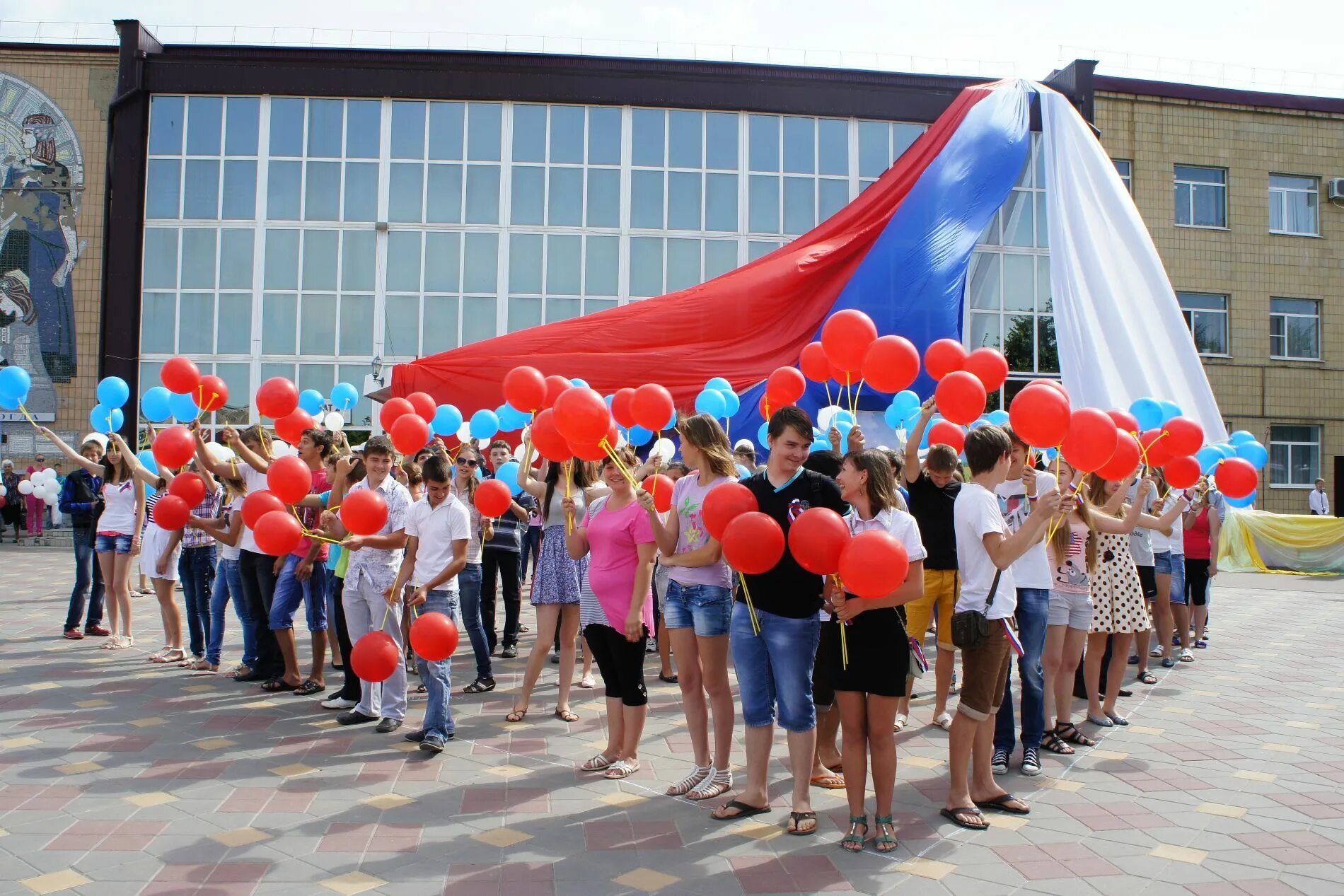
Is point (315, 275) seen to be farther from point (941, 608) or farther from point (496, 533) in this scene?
point (941, 608)

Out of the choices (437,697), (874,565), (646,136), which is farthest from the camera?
(646,136)

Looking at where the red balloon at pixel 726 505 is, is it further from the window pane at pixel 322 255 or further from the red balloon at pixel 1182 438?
Answer: the window pane at pixel 322 255

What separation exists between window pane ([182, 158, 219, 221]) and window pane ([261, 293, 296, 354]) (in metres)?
2.39

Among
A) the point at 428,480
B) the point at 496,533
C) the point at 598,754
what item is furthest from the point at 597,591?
the point at 496,533

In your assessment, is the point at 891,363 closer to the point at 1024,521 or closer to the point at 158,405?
the point at 1024,521

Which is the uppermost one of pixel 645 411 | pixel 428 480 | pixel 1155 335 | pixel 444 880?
pixel 1155 335

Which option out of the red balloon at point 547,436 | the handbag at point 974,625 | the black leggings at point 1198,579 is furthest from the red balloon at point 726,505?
the black leggings at point 1198,579

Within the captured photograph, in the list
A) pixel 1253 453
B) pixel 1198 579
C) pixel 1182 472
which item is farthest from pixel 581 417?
pixel 1198 579

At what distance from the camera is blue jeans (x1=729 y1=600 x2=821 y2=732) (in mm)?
4355

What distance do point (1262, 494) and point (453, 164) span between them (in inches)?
843

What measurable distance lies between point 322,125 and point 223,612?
17.8 m

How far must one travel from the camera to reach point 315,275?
22609mm

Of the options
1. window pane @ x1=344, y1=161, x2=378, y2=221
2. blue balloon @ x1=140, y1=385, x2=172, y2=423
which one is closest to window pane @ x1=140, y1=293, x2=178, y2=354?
window pane @ x1=344, y1=161, x2=378, y2=221

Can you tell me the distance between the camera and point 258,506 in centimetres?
551
